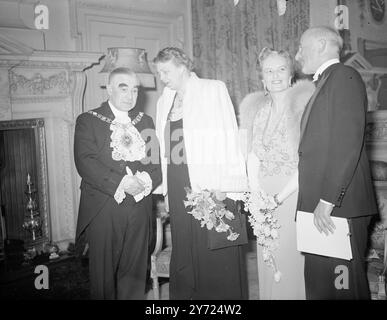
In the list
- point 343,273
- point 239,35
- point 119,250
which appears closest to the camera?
point 343,273

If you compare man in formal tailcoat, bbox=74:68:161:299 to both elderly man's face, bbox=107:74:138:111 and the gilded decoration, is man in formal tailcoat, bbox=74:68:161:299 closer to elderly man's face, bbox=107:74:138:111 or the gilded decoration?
elderly man's face, bbox=107:74:138:111

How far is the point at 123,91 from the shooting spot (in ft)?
5.66

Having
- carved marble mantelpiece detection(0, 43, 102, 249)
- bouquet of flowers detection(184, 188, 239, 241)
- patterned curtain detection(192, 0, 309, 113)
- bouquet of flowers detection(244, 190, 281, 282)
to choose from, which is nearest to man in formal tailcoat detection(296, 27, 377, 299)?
bouquet of flowers detection(244, 190, 281, 282)

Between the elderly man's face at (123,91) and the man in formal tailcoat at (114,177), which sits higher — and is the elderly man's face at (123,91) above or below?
above

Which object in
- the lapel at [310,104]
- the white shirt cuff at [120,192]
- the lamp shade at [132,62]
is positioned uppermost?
the lamp shade at [132,62]

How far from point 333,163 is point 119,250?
0.97 meters

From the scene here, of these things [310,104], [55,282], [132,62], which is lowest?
[55,282]

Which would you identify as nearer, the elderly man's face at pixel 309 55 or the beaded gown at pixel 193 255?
the elderly man's face at pixel 309 55

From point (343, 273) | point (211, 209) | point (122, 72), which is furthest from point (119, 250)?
point (343, 273)

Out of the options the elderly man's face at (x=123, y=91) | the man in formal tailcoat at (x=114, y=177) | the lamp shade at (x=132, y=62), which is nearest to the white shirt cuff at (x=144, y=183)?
the man in formal tailcoat at (x=114, y=177)

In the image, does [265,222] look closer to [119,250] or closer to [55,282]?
[119,250]

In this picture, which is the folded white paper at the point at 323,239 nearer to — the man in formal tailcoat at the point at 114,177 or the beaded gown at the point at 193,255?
the beaded gown at the point at 193,255

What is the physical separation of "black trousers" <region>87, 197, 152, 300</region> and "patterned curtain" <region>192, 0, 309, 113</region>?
0.85 m

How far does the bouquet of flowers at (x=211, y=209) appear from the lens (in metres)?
1.74
